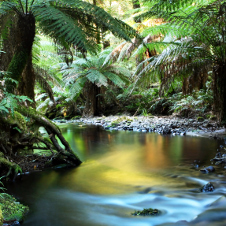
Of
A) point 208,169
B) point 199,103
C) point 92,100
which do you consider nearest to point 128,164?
point 208,169

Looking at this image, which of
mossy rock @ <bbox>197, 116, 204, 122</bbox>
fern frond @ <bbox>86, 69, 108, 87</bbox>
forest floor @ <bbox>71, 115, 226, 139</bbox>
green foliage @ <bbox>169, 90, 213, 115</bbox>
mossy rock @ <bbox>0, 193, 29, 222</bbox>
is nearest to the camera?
mossy rock @ <bbox>0, 193, 29, 222</bbox>

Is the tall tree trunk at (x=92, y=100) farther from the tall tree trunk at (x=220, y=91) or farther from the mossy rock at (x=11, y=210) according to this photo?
the mossy rock at (x=11, y=210)

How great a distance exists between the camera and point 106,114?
444 inches

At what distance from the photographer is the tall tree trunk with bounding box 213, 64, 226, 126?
4.77m

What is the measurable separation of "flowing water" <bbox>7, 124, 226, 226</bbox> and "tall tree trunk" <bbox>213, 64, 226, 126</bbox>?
5.06 ft

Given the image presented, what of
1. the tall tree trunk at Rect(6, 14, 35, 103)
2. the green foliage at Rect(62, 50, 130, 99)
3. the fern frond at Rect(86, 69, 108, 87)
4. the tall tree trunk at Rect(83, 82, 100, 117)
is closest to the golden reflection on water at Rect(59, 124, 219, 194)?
the tall tree trunk at Rect(6, 14, 35, 103)

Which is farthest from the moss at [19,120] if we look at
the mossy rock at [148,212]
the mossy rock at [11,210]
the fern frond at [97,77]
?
the fern frond at [97,77]

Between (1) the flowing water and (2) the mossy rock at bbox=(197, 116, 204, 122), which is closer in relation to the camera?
(1) the flowing water

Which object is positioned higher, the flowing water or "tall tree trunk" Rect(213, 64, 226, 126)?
"tall tree trunk" Rect(213, 64, 226, 126)

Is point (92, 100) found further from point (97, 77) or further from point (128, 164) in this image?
point (128, 164)

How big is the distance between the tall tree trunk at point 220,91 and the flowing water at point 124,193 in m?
1.54

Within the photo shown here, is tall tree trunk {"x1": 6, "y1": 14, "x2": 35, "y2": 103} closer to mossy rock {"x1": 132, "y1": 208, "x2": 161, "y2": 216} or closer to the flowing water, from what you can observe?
the flowing water

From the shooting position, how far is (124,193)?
7.29 feet

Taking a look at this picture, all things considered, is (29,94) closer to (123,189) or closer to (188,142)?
(123,189)
